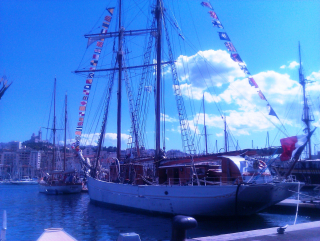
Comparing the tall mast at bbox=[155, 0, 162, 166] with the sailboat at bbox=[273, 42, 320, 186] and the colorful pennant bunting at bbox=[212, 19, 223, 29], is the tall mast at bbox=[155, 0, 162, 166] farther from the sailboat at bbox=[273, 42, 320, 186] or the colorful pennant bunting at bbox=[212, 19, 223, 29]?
the sailboat at bbox=[273, 42, 320, 186]

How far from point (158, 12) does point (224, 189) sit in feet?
57.5

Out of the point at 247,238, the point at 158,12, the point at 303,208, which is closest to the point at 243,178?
the point at 303,208

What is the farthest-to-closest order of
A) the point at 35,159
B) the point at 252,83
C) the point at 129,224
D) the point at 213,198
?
the point at 35,159, the point at 129,224, the point at 213,198, the point at 252,83

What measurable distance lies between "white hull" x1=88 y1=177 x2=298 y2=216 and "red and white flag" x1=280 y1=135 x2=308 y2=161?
8.57 feet

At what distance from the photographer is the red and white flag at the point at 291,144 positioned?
1706 centimetres

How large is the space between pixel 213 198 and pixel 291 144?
5.69 meters

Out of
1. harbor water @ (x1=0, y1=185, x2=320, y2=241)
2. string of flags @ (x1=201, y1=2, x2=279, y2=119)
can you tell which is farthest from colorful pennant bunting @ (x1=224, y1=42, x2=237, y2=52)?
harbor water @ (x1=0, y1=185, x2=320, y2=241)

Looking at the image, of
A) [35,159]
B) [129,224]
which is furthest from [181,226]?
[35,159]

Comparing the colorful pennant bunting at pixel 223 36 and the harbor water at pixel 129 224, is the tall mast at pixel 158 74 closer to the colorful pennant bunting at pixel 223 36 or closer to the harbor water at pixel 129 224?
the harbor water at pixel 129 224

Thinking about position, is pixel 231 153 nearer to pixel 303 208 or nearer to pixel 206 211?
pixel 206 211

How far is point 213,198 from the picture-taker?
19.6 meters

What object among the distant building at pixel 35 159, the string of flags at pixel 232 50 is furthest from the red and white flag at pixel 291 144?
the distant building at pixel 35 159

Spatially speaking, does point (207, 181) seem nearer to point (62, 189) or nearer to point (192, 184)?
point (192, 184)

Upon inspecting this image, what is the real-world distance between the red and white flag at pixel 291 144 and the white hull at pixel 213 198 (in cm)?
261
